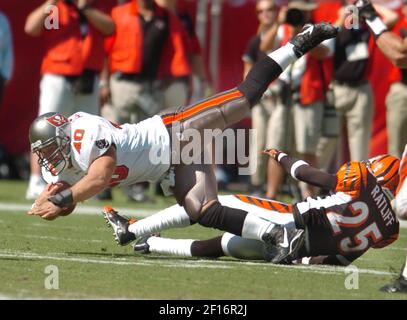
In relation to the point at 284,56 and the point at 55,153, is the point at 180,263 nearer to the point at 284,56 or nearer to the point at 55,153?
the point at 55,153

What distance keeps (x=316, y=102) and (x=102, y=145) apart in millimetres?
4477

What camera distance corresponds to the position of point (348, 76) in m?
10.0

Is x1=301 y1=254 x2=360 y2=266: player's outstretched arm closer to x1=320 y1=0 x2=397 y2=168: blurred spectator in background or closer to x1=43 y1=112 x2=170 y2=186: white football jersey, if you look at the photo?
x1=43 y1=112 x2=170 y2=186: white football jersey

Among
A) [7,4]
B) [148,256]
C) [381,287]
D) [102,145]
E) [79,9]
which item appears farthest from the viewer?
[7,4]

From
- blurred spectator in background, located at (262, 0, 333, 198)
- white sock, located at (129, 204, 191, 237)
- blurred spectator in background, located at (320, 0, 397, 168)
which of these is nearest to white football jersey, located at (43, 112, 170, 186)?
white sock, located at (129, 204, 191, 237)

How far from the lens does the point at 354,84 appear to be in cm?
1006

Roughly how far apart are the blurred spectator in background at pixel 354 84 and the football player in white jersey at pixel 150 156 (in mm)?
3463

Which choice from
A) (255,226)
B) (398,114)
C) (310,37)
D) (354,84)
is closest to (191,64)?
(354,84)

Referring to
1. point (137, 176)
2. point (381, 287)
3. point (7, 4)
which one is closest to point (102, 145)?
point (137, 176)

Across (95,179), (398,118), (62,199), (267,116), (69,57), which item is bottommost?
(62,199)

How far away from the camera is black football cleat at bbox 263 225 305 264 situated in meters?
5.75

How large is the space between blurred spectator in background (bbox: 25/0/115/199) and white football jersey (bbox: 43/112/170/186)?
11.9 ft

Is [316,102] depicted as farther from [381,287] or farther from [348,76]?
[381,287]

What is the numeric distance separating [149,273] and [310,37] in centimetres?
213
